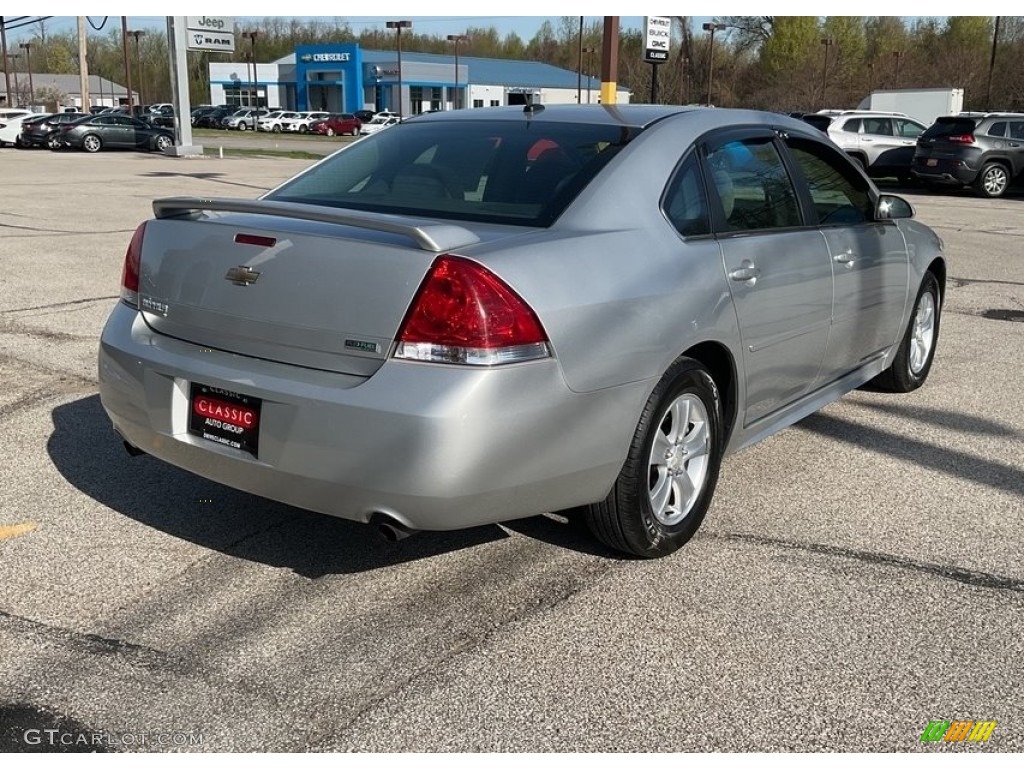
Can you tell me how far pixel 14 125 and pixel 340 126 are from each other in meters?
28.9

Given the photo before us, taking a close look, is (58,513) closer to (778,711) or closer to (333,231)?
(333,231)

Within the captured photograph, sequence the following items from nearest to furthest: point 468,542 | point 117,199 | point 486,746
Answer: point 486,746 → point 468,542 → point 117,199

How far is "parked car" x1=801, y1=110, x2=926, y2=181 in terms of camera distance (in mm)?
23547

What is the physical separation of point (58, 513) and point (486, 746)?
89.8 inches

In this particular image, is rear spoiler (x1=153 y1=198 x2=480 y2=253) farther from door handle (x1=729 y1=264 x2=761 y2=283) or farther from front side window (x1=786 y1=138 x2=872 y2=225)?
front side window (x1=786 y1=138 x2=872 y2=225)

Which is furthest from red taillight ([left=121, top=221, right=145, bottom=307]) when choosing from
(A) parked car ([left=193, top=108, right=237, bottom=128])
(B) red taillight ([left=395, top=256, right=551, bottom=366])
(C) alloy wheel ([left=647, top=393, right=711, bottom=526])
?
(A) parked car ([left=193, top=108, right=237, bottom=128])

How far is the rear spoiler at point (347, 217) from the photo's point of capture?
307 centimetres

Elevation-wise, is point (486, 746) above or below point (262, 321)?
below

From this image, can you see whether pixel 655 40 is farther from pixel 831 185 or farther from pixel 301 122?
pixel 301 122

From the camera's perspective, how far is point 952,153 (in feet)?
69.8

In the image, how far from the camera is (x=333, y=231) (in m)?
3.24

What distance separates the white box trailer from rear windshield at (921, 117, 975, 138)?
17.1 meters

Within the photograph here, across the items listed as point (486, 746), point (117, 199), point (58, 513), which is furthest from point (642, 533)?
point (117, 199)

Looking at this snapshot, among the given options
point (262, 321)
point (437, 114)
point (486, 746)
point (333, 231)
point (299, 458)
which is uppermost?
point (437, 114)
